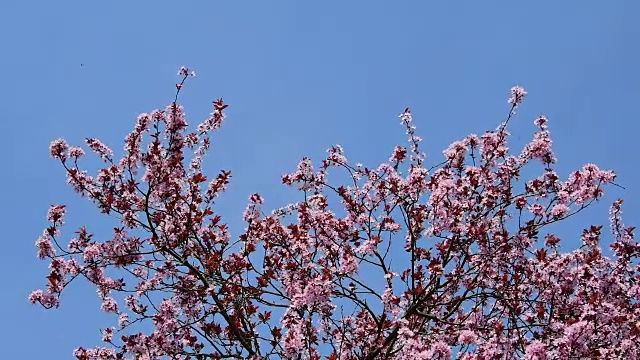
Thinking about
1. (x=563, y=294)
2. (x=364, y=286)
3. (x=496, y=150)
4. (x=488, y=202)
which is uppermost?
(x=496, y=150)

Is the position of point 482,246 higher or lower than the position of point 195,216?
lower

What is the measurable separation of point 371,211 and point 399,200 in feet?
1.99

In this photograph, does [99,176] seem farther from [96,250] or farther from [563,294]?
[563,294]

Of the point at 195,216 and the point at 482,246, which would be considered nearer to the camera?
the point at 482,246

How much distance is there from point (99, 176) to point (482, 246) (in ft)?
19.9

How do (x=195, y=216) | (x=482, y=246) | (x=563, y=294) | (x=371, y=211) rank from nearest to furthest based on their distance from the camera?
(x=563, y=294), (x=482, y=246), (x=195, y=216), (x=371, y=211)

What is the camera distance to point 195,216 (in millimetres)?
11078

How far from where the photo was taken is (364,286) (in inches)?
427

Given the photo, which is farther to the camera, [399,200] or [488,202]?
[399,200]

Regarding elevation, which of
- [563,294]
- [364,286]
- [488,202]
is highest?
[488,202]

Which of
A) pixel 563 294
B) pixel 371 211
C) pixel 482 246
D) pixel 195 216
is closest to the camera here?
pixel 563 294

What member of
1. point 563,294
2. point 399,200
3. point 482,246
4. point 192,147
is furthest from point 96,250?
point 563,294

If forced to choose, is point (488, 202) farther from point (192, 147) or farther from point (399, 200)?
point (192, 147)

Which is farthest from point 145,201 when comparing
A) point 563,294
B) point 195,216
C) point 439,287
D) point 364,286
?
point 563,294
